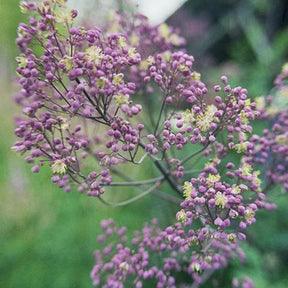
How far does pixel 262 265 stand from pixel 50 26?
8.12ft

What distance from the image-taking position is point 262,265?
3107 mm

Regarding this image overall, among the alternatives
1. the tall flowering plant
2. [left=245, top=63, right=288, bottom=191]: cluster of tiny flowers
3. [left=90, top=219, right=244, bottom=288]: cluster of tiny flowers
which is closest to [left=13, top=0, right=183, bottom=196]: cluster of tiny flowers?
the tall flowering plant

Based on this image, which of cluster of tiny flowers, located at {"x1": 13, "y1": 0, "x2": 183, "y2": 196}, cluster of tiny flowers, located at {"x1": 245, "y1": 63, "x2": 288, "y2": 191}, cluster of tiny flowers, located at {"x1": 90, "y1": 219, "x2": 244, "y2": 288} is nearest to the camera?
cluster of tiny flowers, located at {"x1": 13, "y1": 0, "x2": 183, "y2": 196}

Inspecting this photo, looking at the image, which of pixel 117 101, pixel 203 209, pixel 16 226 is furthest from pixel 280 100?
pixel 16 226

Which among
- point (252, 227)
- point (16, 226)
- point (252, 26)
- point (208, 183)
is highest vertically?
point (252, 26)

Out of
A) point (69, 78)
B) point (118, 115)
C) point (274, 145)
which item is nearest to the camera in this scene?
point (69, 78)

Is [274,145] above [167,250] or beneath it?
above

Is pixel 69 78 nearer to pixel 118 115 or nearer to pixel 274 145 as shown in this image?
pixel 118 115

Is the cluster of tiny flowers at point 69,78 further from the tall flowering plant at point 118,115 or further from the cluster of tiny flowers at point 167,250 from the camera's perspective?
the cluster of tiny flowers at point 167,250

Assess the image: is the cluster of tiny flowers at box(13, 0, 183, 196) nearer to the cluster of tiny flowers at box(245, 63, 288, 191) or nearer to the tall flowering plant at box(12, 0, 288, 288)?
the tall flowering plant at box(12, 0, 288, 288)

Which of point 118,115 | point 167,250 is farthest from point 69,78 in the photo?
point 167,250

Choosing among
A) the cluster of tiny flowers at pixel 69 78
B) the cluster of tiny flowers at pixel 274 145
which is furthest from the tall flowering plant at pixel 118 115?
the cluster of tiny flowers at pixel 274 145

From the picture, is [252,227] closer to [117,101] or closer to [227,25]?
[117,101]

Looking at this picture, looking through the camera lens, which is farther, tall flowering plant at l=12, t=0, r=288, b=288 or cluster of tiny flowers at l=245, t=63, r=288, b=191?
cluster of tiny flowers at l=245, t=63, r=288, b=191
